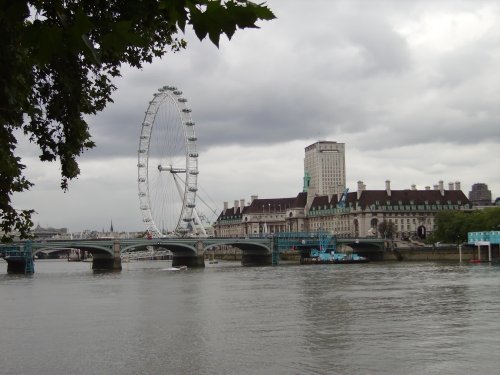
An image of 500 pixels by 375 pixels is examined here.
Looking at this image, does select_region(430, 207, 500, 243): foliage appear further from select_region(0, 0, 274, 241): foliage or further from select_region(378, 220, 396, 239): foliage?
select_region(0, 0, 274, 241): foliage

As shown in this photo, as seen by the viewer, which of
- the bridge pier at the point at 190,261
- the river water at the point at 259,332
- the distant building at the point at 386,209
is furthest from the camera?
the distant building at the point at 386,209

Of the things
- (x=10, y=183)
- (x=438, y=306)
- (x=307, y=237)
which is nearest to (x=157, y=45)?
(x=10, y=183)

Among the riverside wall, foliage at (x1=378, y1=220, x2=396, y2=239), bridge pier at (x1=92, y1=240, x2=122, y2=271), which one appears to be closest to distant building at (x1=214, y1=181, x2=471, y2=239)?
foliage at (x1=378, y1=220, x2=396, y2=239)

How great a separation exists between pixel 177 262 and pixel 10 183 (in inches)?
3224

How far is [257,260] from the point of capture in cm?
9656

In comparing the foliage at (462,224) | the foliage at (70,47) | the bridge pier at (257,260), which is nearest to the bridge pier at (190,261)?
the bridge pier at (257,260)

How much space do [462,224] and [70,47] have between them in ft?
320

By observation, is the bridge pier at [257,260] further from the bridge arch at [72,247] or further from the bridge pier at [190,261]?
the bridge arch at [72,247]

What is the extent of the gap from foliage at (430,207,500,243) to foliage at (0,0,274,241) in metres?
85.5

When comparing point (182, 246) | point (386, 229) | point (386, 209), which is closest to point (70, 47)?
point (182, 246)

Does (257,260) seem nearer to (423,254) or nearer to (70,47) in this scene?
(423,254)

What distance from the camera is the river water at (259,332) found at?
663 inches

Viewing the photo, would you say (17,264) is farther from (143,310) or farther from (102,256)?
(143,310)

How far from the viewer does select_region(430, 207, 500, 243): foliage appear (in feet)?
297
